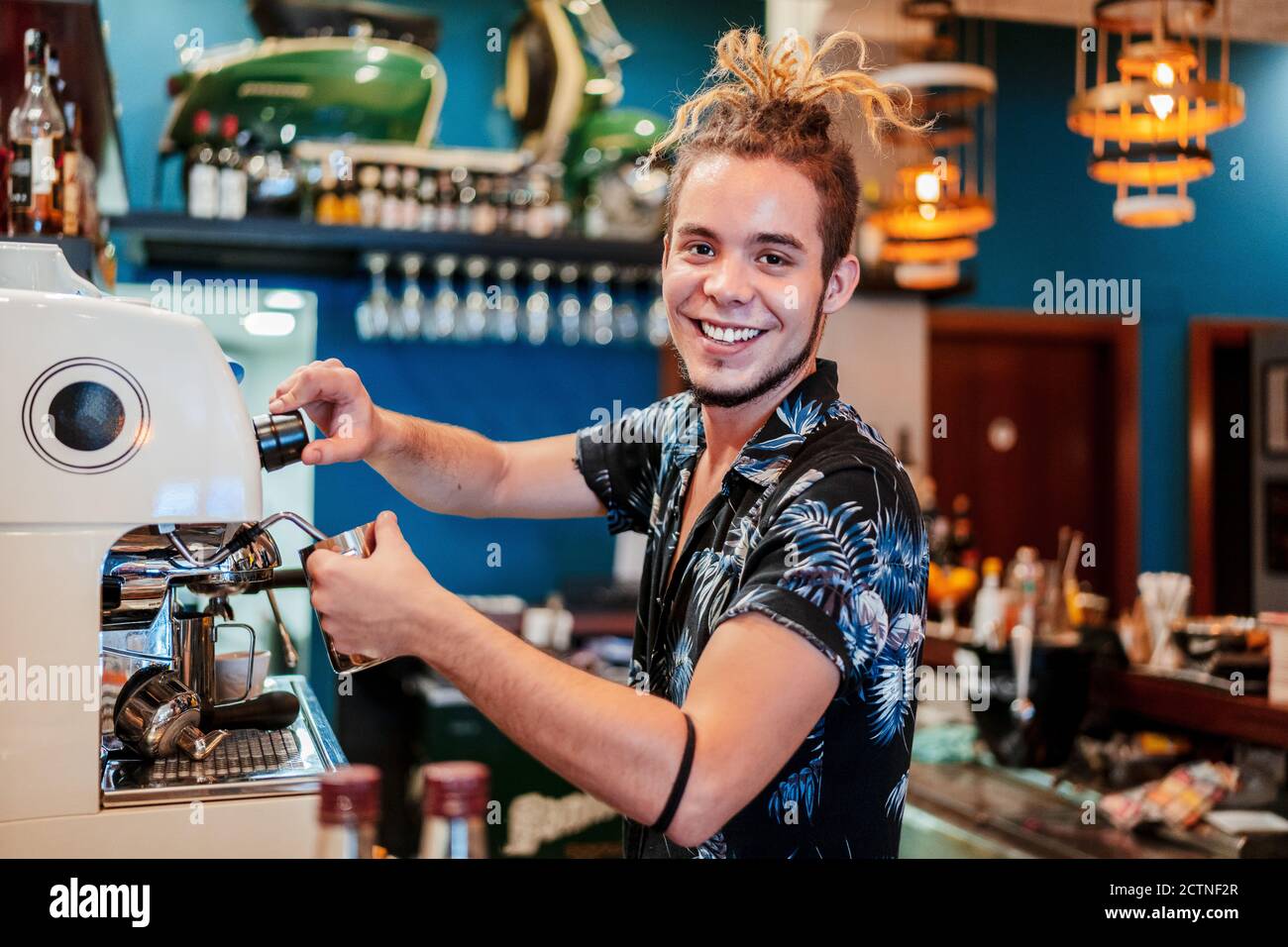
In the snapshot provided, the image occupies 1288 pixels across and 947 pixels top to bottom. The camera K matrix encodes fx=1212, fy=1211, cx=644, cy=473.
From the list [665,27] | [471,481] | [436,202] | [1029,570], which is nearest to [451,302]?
[436,202]

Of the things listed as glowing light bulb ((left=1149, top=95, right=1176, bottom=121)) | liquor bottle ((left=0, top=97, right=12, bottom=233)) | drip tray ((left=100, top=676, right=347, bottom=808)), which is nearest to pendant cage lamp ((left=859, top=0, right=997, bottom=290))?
glowing light bulb ((left=1149, top=95, right=1176, bottom=121))

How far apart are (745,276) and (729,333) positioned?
0.07 metres

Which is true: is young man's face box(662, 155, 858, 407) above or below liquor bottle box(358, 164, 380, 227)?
below

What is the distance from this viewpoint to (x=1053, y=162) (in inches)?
210

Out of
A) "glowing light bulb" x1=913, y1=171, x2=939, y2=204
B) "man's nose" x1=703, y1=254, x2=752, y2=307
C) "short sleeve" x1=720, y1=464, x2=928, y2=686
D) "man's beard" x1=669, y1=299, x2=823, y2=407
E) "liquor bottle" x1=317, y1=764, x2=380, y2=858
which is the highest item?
"glowing light bulb" x1=913, y1=171, x2=939, y2=204

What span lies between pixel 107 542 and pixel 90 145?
4.69 ft

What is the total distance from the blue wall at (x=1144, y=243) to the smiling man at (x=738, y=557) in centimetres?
416

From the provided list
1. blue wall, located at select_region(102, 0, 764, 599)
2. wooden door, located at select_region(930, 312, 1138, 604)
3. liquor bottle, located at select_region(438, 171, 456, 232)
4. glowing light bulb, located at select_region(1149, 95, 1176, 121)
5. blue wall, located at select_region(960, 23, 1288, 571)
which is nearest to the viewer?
glowing light bulb, located at select_region(1149, 95, 1176, 121)

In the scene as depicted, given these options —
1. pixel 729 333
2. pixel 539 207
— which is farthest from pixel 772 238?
pixel 539 207

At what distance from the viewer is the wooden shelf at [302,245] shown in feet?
11.8

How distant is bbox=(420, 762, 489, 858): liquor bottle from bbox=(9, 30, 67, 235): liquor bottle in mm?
977

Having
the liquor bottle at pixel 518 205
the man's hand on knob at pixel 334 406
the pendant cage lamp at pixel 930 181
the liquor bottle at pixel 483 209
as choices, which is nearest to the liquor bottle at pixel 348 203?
the liquor bottle at pixel 483 209

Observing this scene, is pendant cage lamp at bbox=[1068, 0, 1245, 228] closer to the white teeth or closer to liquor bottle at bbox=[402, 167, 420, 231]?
the white teeth

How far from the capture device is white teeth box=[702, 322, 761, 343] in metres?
1.30
